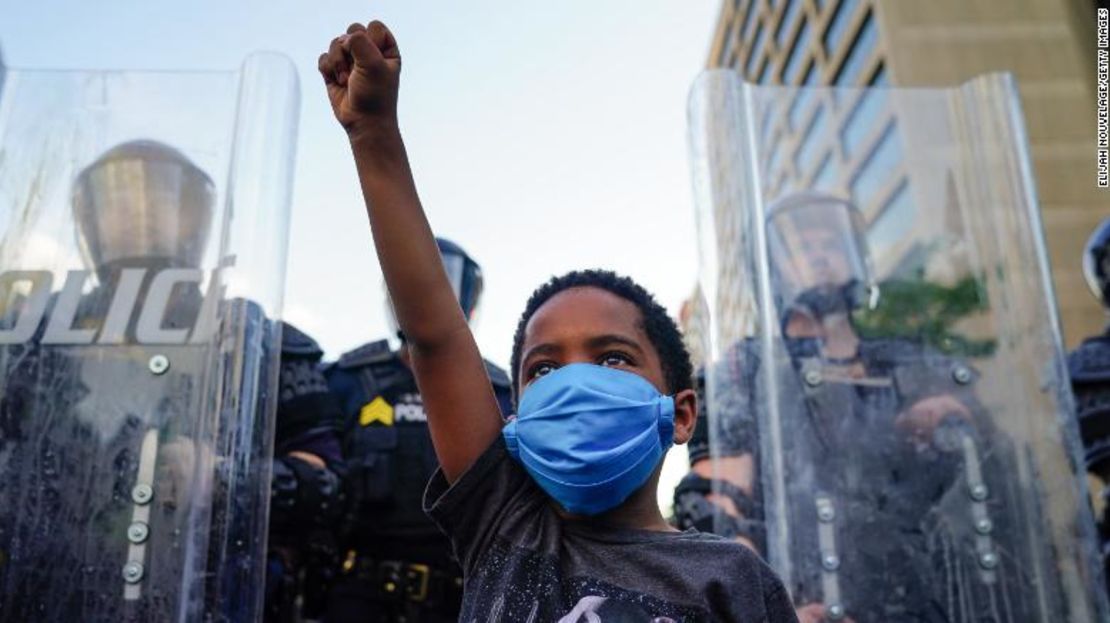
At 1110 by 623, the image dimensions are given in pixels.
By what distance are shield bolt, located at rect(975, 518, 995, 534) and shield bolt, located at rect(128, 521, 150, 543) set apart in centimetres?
217

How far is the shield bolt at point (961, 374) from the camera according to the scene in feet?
8.41

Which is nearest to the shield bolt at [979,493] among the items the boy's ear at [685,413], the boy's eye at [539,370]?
the boy's ear at [685,413]

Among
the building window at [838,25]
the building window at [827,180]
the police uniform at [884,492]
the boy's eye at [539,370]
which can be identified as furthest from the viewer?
the building window at [838,25]

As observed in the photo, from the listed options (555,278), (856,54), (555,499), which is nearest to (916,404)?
(555,278)

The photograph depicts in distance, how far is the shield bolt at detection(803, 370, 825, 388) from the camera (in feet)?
8.36

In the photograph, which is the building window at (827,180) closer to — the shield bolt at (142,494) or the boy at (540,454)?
the boy at (540,454)

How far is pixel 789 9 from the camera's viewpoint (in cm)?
3197

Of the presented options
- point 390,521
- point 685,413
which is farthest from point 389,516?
point 685,413

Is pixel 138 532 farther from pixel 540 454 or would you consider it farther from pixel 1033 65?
pixel 1033 65

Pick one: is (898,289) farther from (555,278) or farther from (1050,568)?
(555,278)

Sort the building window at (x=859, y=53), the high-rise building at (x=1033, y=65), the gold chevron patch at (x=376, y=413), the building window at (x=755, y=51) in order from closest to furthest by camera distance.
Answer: the gold chevron patch at (x=376, y=413) < the high-rise building at (x=1033, y=65) < the building window at (x=859, y=53) < the building window at (x=755, y=51)

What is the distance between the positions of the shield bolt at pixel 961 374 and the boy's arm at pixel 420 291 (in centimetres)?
171

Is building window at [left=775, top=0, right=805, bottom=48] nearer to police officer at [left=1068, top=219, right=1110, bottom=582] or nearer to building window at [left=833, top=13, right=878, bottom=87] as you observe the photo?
building window at [left=833, top=13, right=878, bottom=87]

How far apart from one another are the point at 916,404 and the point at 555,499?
157cm
